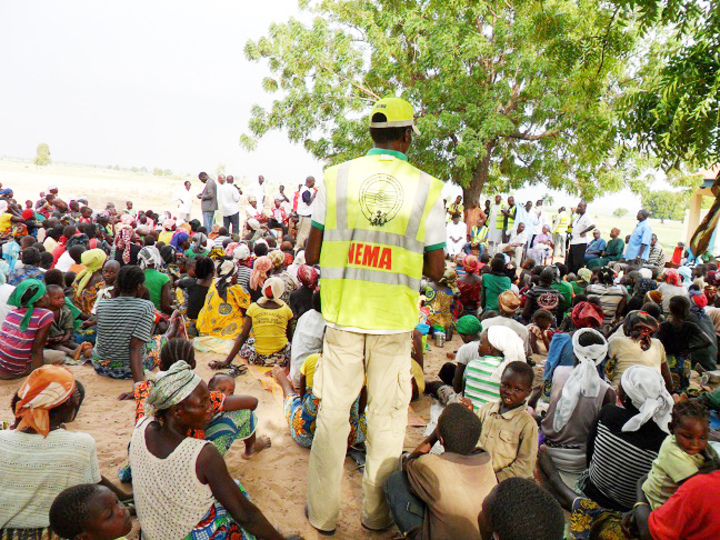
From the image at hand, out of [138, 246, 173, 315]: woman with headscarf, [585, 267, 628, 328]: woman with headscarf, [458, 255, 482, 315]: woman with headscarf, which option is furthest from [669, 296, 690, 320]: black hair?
[138, 246, 173, 315]: woman with headscarf

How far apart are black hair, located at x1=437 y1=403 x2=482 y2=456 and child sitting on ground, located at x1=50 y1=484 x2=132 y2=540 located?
1413 millimetres

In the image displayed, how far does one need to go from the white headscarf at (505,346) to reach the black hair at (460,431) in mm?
1284

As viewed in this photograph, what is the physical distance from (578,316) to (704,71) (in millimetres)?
2196

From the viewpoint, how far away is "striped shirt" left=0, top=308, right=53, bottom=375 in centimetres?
441

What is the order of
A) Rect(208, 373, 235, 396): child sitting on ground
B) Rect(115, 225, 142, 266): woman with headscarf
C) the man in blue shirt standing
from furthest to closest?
the man in blue shirt standing, Rect(115, 225, 142, 266): woman with headscarf, Rect(208, 373, 235, 396): child sitting on ground

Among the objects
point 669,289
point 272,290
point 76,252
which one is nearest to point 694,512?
point 272,290

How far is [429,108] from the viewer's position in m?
12.9

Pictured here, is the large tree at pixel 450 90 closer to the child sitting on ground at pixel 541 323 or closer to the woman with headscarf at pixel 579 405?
the child sitting on ground at pixel 541 323

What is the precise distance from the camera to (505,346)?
145 inches

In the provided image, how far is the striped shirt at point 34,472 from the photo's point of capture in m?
2.27

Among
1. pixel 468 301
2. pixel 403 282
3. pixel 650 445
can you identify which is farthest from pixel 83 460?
pixel 468 301

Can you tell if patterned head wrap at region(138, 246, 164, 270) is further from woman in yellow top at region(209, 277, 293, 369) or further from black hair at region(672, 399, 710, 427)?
black hair at region(672, 399, 710, 427)

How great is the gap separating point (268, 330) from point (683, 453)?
12.0 ft

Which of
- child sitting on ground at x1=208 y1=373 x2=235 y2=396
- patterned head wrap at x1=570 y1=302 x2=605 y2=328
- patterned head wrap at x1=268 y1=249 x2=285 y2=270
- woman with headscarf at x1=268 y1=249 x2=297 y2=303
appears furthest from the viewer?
patterned head wrap at x1=268 y1=249 x2=285 y2=270
